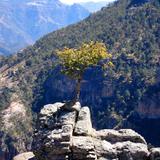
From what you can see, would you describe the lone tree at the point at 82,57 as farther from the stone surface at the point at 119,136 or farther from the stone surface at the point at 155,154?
the stone surface at the point at 155,154

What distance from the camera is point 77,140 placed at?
55094 mm

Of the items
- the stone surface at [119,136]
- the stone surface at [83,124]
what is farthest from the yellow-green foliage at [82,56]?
the stone surface at [119,136]

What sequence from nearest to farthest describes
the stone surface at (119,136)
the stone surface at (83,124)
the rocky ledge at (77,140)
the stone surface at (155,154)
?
the rocky ledge at (77,140)
the stone surface at (155,154)
the stone surface at (83,124)
the stone surface at (119,136)

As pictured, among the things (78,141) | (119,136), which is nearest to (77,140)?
(78,141)

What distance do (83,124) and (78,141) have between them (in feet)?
13.5

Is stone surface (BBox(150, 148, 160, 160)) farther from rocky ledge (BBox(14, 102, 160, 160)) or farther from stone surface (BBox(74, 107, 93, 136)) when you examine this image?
stone surface (BBox(74, 107, 93, 136))

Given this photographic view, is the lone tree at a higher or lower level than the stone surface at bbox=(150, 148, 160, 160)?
higher

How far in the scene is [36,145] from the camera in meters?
57.3

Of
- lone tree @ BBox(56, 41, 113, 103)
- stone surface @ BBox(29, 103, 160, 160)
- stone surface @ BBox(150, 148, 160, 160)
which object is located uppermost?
lone tree @ BBox(56, 41, 113, 103)

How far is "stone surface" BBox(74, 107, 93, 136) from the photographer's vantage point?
57.5 metres

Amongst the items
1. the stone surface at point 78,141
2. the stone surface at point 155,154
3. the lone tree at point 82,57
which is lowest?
the stone surface at point 155,154

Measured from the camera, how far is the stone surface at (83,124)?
57.5 m

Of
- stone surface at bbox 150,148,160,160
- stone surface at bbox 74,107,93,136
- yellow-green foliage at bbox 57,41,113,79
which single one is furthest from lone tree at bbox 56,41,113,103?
stone surface at bbox 150,148,160,160

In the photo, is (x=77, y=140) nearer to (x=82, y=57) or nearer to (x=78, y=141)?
(x=78, y=141)
